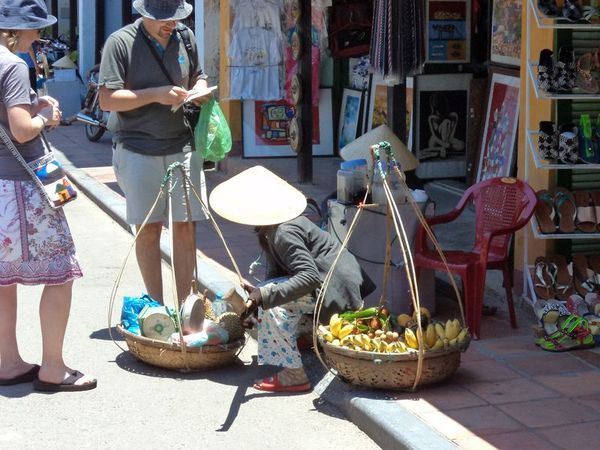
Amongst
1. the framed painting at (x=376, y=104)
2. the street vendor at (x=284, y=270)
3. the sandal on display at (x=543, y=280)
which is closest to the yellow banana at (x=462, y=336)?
the street vendor at (x=284, y=270)

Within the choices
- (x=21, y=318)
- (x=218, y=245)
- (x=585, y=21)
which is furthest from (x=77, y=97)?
(x=585, y=21)

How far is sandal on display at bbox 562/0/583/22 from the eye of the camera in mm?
6418

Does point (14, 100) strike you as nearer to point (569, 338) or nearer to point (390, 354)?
point (390, 354)

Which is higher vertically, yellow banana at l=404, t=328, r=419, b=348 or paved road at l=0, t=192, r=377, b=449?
yellow banana at l=404, t=328, r=419, b=348

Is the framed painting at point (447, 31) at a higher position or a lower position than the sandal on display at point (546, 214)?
higher

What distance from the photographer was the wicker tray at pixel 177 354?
19.0 ft

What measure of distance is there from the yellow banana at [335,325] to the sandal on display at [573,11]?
7.55 ft

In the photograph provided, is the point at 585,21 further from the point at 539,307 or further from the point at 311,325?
the point at 311,325

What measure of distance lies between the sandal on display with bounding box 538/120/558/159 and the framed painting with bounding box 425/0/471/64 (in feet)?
10.5

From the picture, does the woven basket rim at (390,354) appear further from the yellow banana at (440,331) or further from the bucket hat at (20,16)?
the bucket hat at (20,16)

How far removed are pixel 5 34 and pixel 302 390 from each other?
227cm

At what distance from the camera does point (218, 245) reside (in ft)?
29.7

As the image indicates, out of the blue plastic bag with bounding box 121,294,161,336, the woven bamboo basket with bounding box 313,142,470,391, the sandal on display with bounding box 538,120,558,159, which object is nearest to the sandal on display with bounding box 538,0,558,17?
the sandal on display with bounding box 538,120,558,159

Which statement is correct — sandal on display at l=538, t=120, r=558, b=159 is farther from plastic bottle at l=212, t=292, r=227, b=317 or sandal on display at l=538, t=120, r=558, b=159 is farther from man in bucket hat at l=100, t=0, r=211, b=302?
plastic bottle at l=212, t=292, r=227, b=317
